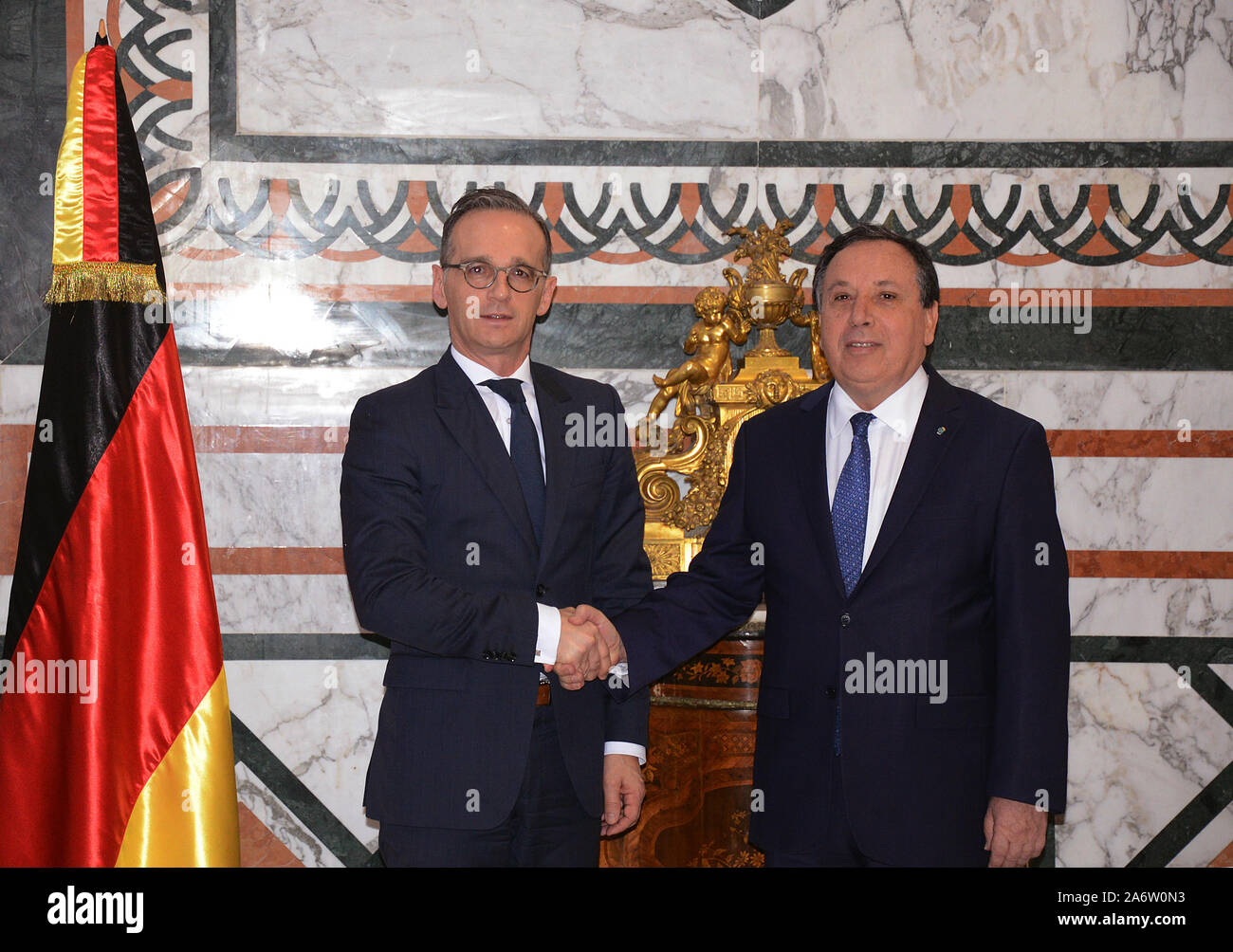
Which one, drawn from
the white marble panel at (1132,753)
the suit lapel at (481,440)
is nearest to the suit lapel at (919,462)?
the suit lapel at (481,440)

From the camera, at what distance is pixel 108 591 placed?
3135mm

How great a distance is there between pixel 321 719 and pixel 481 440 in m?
1.90

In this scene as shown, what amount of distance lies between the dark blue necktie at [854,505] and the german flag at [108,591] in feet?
5.93

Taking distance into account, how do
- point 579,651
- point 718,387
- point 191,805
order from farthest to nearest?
point 718,387 < point 191,805 < point 579,651

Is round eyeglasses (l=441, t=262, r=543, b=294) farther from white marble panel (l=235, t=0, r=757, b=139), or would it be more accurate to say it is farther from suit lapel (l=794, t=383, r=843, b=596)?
white marble panel (l=235, t=0, r=757, b=139)

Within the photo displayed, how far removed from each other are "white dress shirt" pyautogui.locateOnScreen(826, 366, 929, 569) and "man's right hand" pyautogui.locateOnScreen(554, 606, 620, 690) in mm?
609

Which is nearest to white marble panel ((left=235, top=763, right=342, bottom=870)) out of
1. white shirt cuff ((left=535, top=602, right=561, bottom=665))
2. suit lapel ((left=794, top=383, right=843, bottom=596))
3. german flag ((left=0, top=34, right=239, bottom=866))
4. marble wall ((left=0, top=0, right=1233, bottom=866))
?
marble wall ((left=0, top=0, right=1233, bottom=866))

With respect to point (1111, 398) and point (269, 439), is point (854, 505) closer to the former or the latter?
point (1111, 398)

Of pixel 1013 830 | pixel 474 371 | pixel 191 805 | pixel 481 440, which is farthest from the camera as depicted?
pixel 191 805

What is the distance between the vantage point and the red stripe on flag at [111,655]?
308 centimetres

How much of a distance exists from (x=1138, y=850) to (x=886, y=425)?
2.38 meters

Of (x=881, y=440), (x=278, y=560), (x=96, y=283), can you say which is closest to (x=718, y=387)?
(x=881, y=440)
